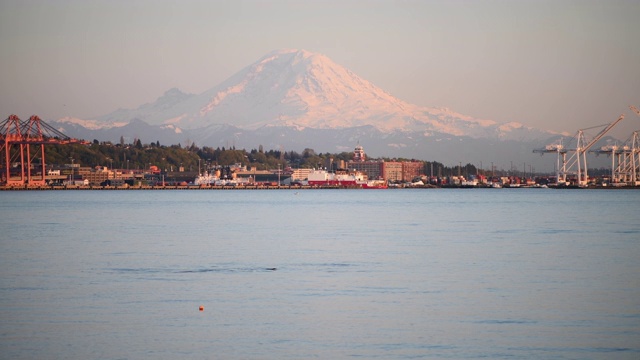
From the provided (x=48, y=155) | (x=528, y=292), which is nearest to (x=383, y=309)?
(x=528, y=292)

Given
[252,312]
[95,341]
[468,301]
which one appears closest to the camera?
[95,341]

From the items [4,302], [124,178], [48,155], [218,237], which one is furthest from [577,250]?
[48,155]

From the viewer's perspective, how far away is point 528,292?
21.0m

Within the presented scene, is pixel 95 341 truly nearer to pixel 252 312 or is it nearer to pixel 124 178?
pixel 252 312

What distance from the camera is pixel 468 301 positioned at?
1973cm

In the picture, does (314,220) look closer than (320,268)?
No

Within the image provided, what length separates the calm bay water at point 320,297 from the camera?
15516 millimetres

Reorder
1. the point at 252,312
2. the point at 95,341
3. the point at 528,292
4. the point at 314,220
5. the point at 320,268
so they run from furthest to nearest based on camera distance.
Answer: the point at 314,220, the point at 320,268, the point at 528,292, the point at 252,312, the point at 95,341

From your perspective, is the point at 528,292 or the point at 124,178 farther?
the point at 124,178

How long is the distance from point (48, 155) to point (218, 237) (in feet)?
540

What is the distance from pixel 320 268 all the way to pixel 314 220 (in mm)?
26330

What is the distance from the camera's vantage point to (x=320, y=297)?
20.3 meters

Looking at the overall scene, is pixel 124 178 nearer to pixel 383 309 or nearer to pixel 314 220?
pixel 314 220

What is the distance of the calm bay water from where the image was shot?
1552 cm
